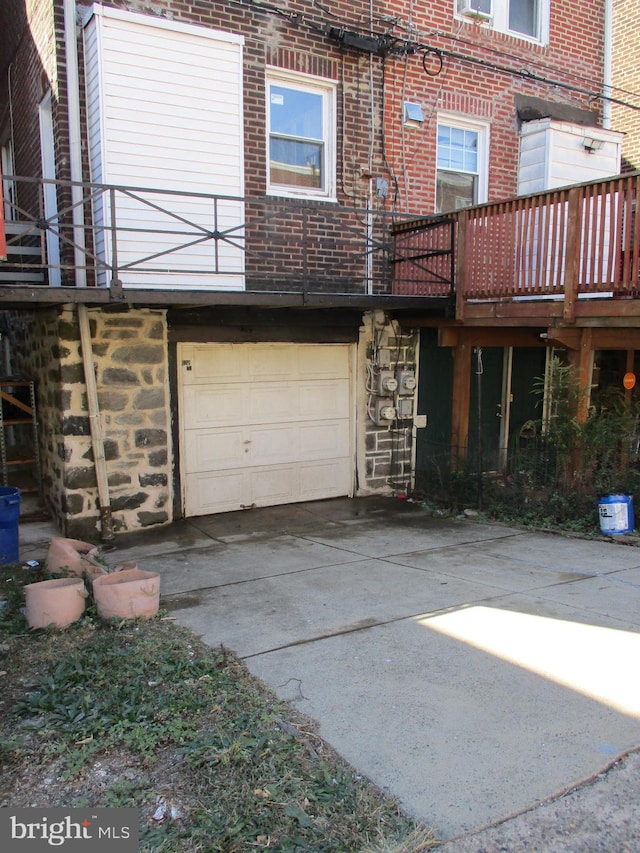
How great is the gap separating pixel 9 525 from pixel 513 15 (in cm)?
958

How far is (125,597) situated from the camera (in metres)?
4.91

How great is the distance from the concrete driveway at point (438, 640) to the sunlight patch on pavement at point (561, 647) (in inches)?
0.5

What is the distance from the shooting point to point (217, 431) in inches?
333

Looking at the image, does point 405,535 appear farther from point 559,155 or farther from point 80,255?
point 559,155

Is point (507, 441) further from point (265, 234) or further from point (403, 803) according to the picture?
point (403, 803)

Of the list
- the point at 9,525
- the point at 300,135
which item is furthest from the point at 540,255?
the point at 9,525

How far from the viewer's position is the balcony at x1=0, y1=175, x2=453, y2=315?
6500mm

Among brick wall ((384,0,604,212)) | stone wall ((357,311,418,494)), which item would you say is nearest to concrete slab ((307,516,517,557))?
stone wall ((357,311,418,494))

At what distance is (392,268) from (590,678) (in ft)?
20.6

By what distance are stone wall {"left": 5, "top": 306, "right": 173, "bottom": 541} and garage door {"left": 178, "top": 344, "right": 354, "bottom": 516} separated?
0.44 m

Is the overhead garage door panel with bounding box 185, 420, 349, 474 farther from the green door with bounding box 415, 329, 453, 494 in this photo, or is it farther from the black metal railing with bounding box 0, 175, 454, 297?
the black metal railing with bounding box 0, 175, 454, 297

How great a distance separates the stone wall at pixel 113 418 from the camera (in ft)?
23.8

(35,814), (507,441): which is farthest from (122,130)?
(507,441)

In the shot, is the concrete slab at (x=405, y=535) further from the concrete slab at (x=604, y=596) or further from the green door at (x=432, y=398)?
the concrete slab at (x=604, y=596)
